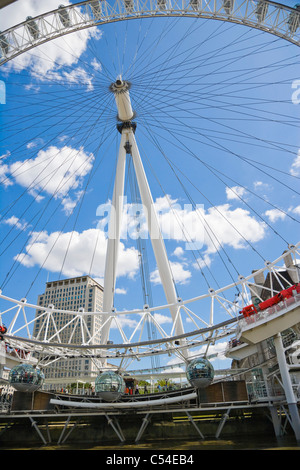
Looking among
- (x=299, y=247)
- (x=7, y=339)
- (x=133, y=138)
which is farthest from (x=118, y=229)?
(x=299, y=247)

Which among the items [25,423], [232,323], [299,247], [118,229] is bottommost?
[25,423]

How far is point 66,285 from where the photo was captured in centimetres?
15175

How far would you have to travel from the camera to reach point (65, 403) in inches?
1104

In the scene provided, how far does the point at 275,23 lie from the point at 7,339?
34620mm

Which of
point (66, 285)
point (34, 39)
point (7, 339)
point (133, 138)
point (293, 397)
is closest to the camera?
point (293, 397)

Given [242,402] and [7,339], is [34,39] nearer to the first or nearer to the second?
[7,339]

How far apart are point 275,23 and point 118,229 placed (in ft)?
73.4

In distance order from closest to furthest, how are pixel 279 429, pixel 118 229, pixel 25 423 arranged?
pixel 279 429, pixel 25 423, pixel 118 229

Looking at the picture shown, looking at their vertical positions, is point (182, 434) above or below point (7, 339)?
below

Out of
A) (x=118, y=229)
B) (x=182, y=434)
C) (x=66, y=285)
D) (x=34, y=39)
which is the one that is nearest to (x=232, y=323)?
(x=182, y=434)
